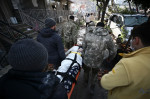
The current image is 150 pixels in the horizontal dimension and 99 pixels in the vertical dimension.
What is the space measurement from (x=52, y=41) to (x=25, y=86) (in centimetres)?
137

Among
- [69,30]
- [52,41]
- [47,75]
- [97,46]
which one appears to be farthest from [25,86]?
[69,30]

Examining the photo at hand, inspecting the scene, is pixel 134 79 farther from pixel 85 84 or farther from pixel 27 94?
pixel 85 84

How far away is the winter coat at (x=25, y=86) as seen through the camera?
616mm

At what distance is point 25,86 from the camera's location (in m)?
0.62

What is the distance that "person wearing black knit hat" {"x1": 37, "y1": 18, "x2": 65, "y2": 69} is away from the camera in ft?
6.17

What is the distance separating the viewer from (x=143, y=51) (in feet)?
2.88

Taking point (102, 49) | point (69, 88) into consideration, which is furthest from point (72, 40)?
point (69, 88)

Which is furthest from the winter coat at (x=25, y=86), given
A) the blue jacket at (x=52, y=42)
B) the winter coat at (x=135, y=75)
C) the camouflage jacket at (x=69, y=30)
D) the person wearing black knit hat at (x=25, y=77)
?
the camouflage jacket at (x=69, y=30)

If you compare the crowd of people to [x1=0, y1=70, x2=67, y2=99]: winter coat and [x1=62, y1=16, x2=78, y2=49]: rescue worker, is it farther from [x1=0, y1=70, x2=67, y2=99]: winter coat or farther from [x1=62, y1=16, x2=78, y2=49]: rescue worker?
[x1=62, y1=16, x2=78, y2=49]: rescue worker

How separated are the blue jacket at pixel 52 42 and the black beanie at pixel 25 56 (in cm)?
120

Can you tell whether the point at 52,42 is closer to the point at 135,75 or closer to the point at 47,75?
the point at 47,75

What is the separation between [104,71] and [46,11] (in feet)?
29.2

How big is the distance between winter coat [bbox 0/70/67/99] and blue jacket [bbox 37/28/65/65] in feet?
4.17

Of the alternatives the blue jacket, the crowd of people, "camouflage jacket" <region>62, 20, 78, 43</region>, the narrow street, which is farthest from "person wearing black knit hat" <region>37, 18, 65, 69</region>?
"camouflage jacket" <region>62, 20, 78, 43</region>
